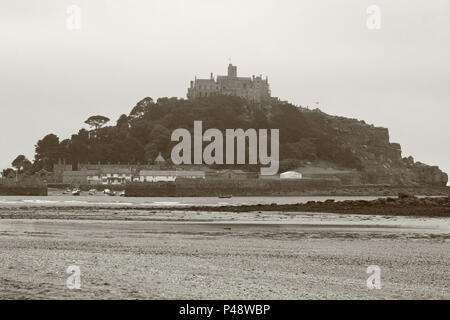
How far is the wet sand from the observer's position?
14.7 m

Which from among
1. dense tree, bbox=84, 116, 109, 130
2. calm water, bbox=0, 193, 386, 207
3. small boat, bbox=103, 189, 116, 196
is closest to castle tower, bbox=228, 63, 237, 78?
dense tree, bbox=84, 116, 109, 130

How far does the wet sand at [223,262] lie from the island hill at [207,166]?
98405 millimetres

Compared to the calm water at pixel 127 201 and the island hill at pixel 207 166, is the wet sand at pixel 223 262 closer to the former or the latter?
the calm water at pixel 127 201

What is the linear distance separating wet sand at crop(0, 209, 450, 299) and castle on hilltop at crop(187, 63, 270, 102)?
150329 millimetres

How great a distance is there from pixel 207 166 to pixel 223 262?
126056 mm

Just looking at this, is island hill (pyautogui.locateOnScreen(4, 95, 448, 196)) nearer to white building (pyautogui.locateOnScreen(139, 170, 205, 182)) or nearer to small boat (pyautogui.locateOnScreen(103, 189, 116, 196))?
white building (pyautogui.locateOnScreen(139, 170, 205, 182))

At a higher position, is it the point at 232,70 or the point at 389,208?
the point at 232,70

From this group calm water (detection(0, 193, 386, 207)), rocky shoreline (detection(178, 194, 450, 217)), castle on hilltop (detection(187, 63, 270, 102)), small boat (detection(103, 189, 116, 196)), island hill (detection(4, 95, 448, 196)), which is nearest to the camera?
rocky shoreline (detection(178, 194, 450, 217))

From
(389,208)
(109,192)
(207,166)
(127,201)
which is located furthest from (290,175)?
(389,208)

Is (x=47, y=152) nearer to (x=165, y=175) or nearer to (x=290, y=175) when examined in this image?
(x=165, y=175)

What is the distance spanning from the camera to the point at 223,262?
19234 millimetres

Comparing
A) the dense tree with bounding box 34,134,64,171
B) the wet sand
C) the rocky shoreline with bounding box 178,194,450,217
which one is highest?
the dense tree with bounding box 34,134,64,171

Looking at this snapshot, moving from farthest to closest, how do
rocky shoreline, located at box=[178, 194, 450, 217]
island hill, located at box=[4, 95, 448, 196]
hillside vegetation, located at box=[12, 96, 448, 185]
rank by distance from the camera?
hillside vegetation, located at box=[12, 96, 448, 185]
island hill, located at box=[4, 95, 448, 196]
rocky shoreline, located at box=[178, 194, 450, 217]
